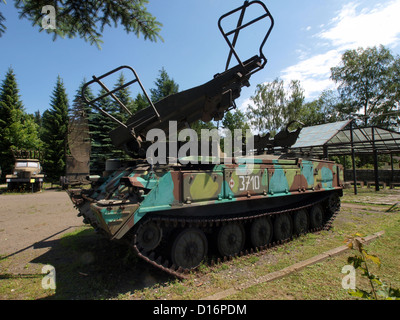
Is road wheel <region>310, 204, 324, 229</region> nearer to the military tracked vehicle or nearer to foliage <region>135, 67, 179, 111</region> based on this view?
the military tracked vehicle

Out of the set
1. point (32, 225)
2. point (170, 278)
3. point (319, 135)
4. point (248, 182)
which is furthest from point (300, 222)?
point (319, 135)

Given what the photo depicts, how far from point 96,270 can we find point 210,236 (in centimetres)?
240

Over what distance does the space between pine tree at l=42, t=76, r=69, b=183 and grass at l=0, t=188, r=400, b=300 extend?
81.7 feet

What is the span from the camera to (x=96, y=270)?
4.87m

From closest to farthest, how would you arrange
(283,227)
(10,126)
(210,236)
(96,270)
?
(96,270)
(210,236)
(283,227)
(10,126)

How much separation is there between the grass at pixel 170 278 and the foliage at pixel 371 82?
37623 mm

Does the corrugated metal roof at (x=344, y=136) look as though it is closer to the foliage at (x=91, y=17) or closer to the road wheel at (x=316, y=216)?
the road wheel at (x=316, y=216)

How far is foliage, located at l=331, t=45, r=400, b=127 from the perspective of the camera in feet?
117

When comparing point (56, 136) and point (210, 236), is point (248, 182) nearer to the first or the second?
point (210, 236)

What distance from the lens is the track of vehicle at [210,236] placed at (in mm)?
4188

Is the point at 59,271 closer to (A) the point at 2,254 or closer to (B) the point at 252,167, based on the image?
(A) the point at 2,254

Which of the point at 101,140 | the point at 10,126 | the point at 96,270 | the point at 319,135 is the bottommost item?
the point at 96,270
